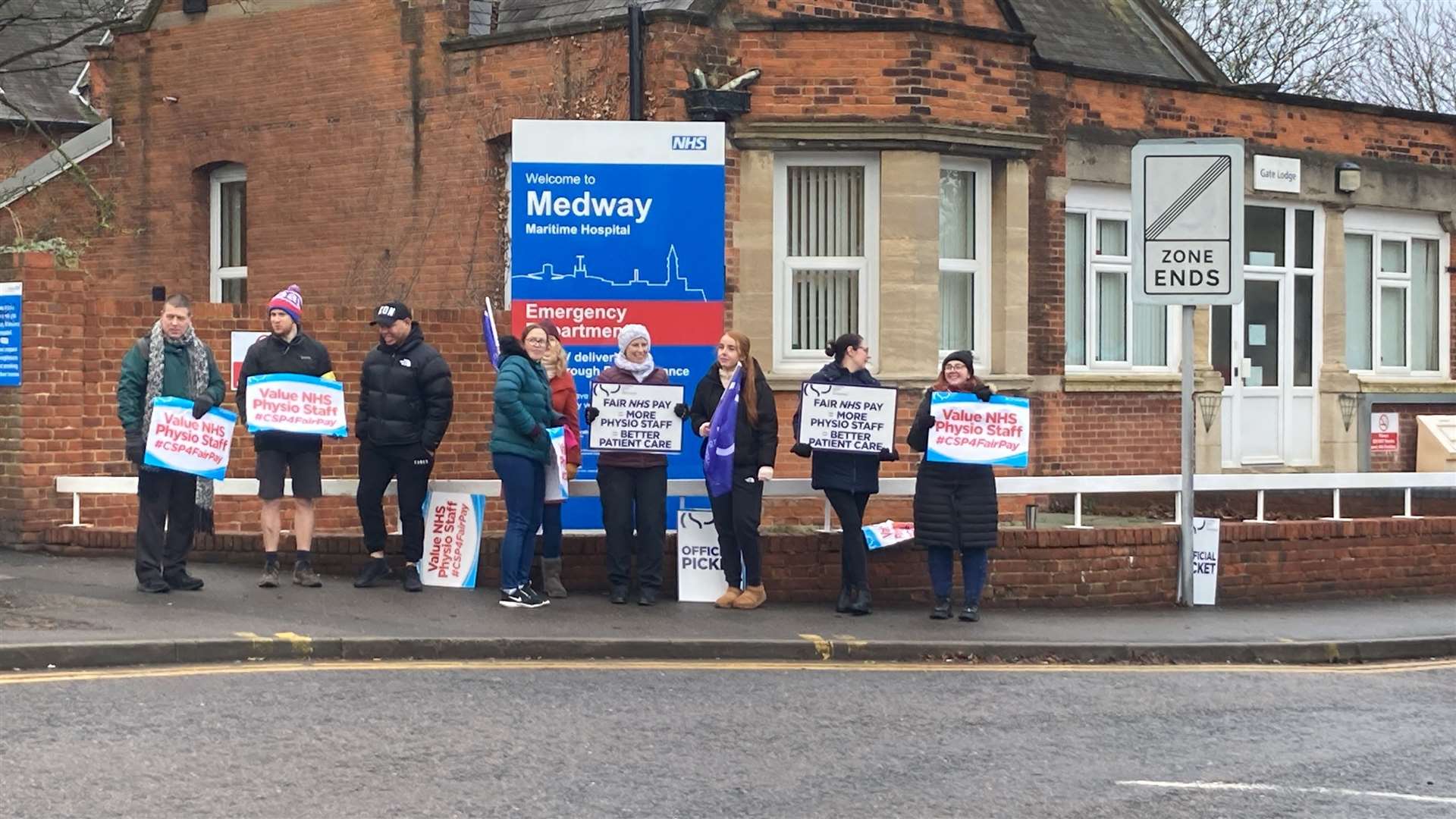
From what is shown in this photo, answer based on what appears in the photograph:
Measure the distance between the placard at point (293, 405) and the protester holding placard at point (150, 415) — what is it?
0.79 ft

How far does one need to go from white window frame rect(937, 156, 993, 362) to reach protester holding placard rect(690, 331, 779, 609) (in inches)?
203

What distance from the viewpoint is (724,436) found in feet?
37.7

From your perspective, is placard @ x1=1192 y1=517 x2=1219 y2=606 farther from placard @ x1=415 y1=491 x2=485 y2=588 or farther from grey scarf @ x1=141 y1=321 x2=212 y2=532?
grey scarf @ x1=141 y1=321 x2=212 y2=532

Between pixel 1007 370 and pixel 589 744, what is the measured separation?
31.9ft

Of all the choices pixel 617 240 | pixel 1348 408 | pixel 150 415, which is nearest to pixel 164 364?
pixel 150 415


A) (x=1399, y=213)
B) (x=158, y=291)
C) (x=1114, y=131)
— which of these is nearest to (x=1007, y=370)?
(x=1114, y=131)

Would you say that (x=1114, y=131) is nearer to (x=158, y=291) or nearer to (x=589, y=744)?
(x=158, y=291)

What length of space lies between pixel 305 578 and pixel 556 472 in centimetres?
174

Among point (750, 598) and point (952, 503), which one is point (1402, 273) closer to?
point (952, 503)

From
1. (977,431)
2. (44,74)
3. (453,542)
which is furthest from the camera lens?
(44,74)

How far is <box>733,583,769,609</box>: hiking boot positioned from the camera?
1152 cm

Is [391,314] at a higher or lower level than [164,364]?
higher

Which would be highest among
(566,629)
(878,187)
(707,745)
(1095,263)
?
(878,187)

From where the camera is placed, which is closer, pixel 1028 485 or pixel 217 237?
pixel 1028 485
